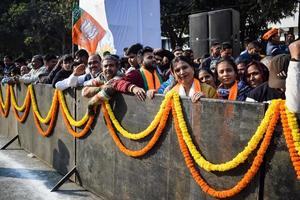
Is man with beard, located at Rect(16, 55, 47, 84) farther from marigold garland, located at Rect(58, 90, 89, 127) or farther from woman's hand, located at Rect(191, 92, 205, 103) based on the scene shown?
woman's hand, located at Rect(191, 92, 205, 103)

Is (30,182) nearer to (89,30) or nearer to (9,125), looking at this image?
(9,125)

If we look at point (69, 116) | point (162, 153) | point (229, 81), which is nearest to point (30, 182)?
point (69, 116)

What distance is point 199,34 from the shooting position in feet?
37.2

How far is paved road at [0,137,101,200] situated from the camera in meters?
5.66

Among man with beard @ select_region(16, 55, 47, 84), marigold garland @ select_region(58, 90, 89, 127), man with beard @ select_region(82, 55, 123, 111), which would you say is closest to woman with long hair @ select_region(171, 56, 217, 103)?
man with beard @ select_region(82, 55, 123, 111)

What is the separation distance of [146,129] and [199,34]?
715 centimetres

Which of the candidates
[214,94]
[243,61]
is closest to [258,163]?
[214,94]

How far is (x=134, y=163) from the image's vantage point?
4855 mm

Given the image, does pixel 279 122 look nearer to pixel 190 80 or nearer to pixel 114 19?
pixel 190 80

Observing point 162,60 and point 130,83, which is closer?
point 130,83

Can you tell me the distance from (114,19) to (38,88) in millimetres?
2607

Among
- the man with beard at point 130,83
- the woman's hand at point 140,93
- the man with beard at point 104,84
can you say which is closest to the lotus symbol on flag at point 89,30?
the man with beard at point 130,83

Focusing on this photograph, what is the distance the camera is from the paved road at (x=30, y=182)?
566cm

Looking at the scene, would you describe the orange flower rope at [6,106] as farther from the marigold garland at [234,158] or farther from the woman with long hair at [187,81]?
the marigold garland at [234,158]
